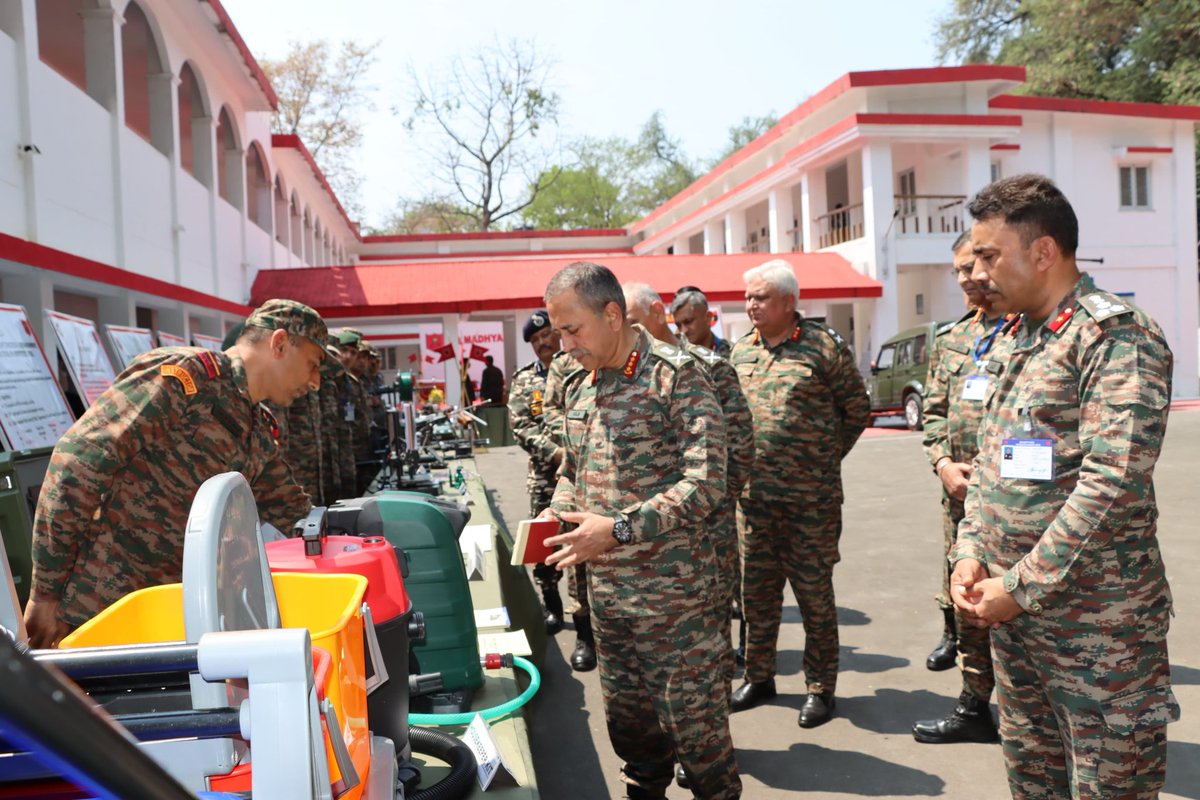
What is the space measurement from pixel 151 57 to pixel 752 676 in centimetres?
985

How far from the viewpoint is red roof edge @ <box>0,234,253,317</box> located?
6.33 meters

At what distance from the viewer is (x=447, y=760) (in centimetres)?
212

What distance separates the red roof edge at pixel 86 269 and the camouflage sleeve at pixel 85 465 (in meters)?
4.75

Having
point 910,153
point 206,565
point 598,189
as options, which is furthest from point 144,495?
point 598,189

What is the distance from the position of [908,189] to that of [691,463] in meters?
22.2

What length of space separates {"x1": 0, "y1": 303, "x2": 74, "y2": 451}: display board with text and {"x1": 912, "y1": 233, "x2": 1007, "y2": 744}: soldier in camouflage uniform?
4649 mm

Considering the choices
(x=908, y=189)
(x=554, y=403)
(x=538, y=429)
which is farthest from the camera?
(x=908, y=189)

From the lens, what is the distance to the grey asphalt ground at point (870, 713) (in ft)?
10.8

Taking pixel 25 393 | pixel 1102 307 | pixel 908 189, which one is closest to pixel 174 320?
pixel 25 393

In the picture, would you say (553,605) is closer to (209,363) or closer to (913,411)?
(209,363)

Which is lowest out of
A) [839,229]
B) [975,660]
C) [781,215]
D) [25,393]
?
[975,660]

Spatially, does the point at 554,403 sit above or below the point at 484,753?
above

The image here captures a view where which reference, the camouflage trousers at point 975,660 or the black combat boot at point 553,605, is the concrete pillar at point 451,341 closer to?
the black combat boot at point 553,605

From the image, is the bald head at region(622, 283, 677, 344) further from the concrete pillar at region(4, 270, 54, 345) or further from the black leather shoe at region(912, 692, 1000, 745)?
the concrete pillar at region(4, 270, 54, 345)
